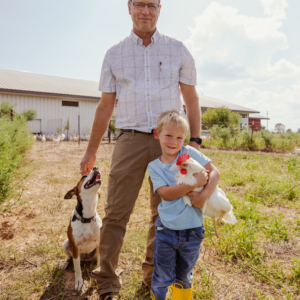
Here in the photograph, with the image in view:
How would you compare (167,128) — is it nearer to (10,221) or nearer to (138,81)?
(138,81)

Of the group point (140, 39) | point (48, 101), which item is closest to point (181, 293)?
point (140, 39)

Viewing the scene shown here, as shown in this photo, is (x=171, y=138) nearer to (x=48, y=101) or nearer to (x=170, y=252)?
(x=170, y=252)

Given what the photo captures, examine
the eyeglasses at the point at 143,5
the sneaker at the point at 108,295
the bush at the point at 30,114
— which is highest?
the bush at the point at 30,114

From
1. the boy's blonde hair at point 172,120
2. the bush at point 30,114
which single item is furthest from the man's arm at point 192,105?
the bush at point 30,114

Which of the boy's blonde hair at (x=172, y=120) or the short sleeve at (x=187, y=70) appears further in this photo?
the short sleeve at (x=187, y=70)

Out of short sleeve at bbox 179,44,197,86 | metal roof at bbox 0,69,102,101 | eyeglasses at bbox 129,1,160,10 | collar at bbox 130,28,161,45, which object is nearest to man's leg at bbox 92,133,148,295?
short sleeve at bbox 179,44,197,86

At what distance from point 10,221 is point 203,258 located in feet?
9.76

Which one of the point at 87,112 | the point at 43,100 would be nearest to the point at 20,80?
the point at 43,100

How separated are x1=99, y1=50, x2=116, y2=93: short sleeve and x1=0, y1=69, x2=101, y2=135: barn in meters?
16.5

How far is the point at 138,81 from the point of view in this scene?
2189mm

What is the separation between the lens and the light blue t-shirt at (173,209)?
5.60 ft

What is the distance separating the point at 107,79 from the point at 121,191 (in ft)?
3.33

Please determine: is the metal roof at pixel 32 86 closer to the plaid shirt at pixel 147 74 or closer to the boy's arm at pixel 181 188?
the plaid shirt at pixel 147 74

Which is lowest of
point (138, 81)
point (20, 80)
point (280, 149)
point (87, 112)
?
point (280, 149)
